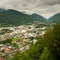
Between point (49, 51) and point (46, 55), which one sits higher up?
point (49, 51)

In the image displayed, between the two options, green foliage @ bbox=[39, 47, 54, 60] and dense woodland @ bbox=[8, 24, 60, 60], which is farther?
dense woodland @ bbox=[8, 24, 60, 60]

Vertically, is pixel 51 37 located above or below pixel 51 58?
above

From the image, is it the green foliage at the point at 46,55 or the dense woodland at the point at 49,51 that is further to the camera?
the dense woodland at the point at 49,51

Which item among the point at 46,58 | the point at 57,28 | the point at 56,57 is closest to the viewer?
the point at 46,58

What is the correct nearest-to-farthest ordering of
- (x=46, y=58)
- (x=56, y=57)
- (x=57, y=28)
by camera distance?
(x=46, y=58) → (x=56, y=57) → (x=57, y=28)

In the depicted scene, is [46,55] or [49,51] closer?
[46,55]

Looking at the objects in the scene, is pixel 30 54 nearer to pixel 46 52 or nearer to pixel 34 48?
pixel 34 48

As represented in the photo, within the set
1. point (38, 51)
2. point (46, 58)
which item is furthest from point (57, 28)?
point (46, 58)

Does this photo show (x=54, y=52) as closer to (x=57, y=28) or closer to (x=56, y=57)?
(x=56, y=57)

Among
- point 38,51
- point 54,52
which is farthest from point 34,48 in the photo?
point 54,52

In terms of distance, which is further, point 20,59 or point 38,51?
point 38,51
